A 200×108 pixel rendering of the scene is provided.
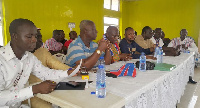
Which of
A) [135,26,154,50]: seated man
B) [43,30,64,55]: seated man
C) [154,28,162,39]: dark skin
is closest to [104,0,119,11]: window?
[43,30,64,55]: seated man

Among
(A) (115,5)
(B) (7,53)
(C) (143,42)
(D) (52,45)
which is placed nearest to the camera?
(B) (7,53)

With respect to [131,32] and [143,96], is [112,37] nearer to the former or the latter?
[131,32]

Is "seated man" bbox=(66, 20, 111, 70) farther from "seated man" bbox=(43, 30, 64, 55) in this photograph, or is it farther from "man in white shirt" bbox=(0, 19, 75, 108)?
"seated man" bbox=(43, 30, 64, 55)

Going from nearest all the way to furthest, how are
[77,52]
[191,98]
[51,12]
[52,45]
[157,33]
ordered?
[77,52] → [191,98] → [157,33] → [52,45] → [51,12]

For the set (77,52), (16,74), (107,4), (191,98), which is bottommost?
(191,98)

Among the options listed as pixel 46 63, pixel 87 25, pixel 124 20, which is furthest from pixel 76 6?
pixel 46 63

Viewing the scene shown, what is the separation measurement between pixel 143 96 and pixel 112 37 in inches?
55.4

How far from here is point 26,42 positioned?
117cm

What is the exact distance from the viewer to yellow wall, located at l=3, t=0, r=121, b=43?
15.2 feet

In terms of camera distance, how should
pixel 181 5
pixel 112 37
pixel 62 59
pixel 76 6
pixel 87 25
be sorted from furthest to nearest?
1. pixel 181 5
2. pixel 76 6
3. pixel 112 37
4. pixel 62 59
5. pixel 87 25

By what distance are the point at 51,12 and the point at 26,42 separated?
483 cm

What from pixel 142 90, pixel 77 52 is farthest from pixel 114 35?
pixel 142 90

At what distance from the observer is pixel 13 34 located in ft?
3.80

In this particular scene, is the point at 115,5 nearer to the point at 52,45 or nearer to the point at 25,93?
the point at 52,45
